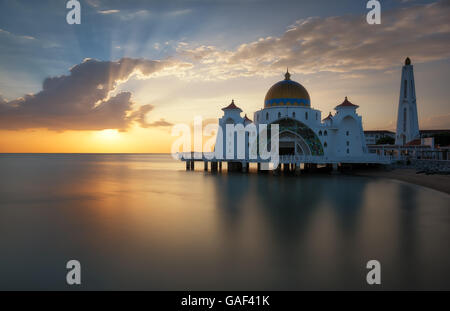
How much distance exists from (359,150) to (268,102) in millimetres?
13434

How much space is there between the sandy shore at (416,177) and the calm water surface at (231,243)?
147 inches

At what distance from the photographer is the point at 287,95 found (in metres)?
40.9

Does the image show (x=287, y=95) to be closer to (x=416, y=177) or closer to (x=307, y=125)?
(x=307, y=125)

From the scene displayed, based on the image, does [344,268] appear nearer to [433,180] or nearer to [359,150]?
[433,180]

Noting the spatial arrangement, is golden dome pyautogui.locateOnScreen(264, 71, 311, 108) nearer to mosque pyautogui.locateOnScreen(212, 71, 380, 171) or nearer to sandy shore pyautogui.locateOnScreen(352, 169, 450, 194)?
mosque pyautogui.locateOnScreen(212, 71, 380, 171)

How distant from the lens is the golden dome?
134 ft

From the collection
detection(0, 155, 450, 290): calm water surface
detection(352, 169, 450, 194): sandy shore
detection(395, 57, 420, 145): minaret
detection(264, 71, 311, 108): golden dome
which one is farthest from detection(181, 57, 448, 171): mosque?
detection(395, 57, 420, 145): minaret

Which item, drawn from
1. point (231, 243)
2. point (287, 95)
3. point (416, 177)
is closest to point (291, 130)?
point (287, 95)

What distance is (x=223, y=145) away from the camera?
41.2m

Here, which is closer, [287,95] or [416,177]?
[416,177]

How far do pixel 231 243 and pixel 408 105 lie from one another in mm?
58553

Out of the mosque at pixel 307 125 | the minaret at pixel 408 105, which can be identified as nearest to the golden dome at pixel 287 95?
the mosque at pixel 307 125

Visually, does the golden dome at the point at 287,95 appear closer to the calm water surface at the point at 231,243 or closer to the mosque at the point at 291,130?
the mosque at the point at 291,130
